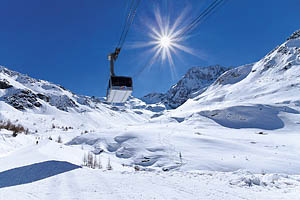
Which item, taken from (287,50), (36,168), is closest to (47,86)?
(36,168)

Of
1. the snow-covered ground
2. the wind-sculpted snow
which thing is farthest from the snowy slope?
the snow-covered ground

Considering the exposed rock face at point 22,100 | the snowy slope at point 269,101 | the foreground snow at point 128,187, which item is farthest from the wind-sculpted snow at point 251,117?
the exposed rock face at point 22,100

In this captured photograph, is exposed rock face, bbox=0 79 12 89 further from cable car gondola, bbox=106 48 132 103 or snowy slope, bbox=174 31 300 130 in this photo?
cable car gondola, bbox=106 48 132 103

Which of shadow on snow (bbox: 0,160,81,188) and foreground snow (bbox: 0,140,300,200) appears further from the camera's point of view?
shadow on snow (bbox: 0,160,81,188)

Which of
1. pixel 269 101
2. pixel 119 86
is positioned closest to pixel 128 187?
pixel 119 86

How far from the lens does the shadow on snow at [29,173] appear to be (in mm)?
4241

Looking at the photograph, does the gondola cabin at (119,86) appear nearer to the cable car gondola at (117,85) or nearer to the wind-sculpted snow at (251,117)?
the cable car gondola at (117,85)

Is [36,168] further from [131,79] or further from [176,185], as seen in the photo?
[131,79]

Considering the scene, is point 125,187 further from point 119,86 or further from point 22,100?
point 22,100

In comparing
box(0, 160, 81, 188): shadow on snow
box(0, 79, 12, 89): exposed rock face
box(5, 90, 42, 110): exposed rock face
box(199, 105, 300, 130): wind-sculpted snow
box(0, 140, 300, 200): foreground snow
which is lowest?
box(0, 140, 300, 200): foreground snow

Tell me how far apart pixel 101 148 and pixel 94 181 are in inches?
304

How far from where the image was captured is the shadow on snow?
4.24 m

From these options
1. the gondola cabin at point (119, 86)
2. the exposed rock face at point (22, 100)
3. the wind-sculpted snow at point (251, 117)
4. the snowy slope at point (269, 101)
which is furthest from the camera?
the exposed rock face at point (22, 100)

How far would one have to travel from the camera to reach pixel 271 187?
4332 millimetres
